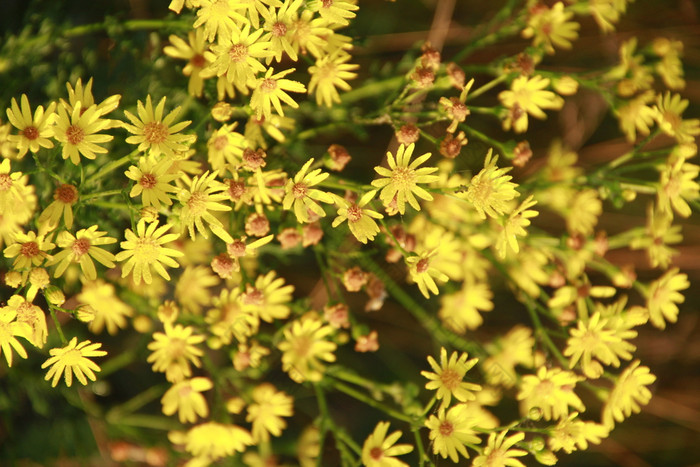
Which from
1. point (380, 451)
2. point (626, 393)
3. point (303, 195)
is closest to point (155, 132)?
point (303, 195)

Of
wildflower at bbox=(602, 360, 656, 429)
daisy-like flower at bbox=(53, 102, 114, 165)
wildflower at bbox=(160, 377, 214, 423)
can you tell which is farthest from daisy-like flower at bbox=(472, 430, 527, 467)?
daisy-like flower at bbox=(53, 102, 114, 165)

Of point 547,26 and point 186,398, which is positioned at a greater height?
point 547,26

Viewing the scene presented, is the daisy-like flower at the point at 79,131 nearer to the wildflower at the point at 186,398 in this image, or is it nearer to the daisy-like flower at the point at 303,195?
the daisy-like flower at the point at 303,195

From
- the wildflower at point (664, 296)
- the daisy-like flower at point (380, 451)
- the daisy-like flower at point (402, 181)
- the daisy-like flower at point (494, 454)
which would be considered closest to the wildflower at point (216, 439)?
the daisy-like flower at point (380, 451)

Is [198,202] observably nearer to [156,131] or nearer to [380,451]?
[156,131]

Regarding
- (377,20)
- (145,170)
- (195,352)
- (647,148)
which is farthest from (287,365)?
(647,148)

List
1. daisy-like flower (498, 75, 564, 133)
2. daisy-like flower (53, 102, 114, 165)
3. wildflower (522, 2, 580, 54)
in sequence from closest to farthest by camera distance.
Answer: daisy-like flower (53, 102, 114, 165) < daisy-like flower (498, 75, 564, 133) < wildflower (522, 2, 580, 54)

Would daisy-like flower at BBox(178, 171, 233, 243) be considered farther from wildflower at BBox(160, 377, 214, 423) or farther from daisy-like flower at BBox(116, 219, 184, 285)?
wildflower at BBox(160, 377, 214, 423)
